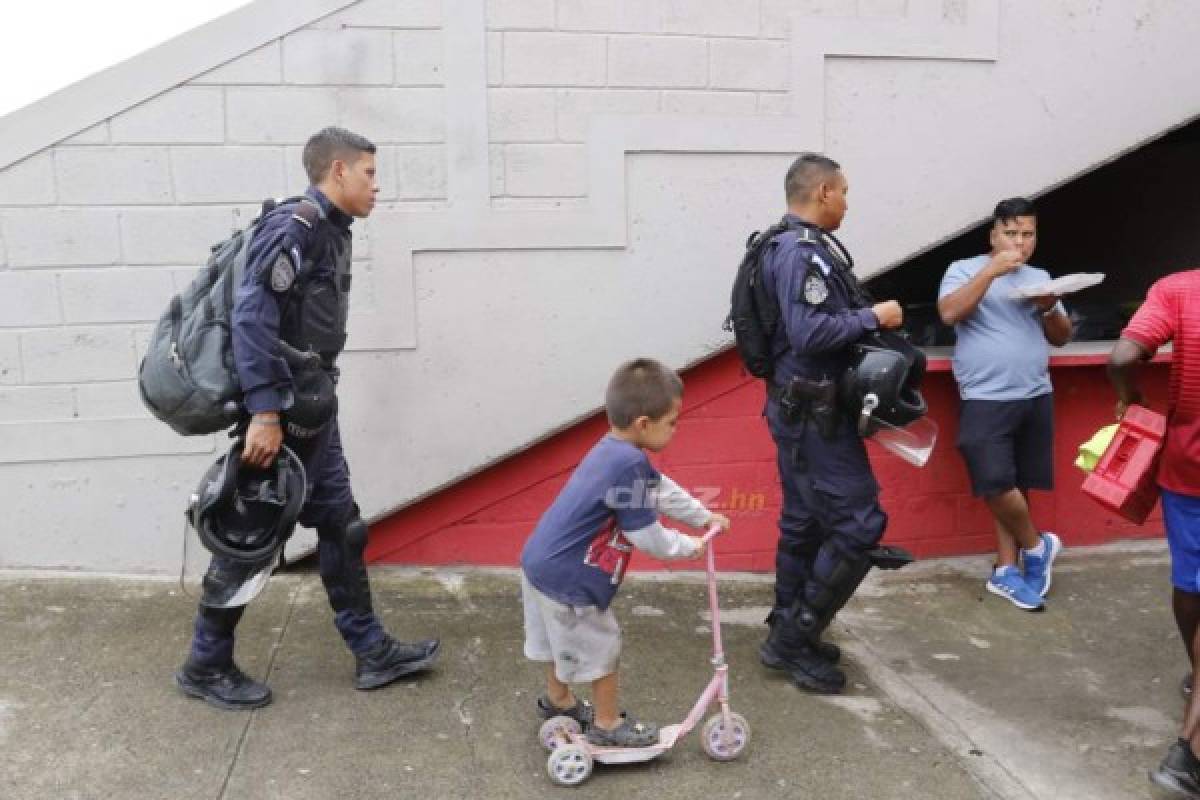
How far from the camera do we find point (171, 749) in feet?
11.3

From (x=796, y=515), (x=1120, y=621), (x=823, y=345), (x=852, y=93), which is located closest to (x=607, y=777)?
(x=796, y=515)

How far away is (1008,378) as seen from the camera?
15.5 ft

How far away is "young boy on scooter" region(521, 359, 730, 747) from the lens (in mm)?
3174

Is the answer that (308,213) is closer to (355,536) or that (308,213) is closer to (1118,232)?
(355,536)

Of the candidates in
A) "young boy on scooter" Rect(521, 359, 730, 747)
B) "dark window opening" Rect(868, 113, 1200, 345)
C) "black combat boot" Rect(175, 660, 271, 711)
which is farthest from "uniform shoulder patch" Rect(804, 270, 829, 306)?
"dark window opening" Rect(868, 113, 1200, 345)

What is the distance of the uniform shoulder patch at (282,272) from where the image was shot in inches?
133

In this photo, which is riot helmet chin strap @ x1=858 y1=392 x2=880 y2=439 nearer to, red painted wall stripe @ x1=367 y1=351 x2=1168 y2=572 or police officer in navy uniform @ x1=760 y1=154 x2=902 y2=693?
police officer in navy uniform @ x1=760 y1=154 x2=902 y2=693

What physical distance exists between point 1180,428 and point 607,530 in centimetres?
182

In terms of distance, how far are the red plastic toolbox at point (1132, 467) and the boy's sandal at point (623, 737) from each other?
162 centimetres

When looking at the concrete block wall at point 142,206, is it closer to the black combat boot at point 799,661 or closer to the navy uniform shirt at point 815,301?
the navy uniform shirt at point 815,301

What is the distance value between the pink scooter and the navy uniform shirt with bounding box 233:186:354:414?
4.42 ft

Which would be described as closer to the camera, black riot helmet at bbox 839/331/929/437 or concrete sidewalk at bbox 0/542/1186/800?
concrete sidewalk at bbox 0/542/1186/800

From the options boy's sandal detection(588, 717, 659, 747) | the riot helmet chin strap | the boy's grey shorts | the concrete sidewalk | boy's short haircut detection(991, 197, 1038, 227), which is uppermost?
boy's short haircut detection(991, 197, 1038, 227)

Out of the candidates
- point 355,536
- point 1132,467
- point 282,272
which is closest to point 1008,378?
point 1132,467
